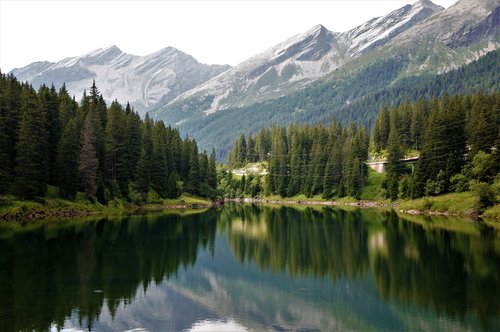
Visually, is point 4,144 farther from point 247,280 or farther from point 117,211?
point 247,280

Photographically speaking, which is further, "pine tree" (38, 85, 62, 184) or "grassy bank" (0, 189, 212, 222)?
"pine tree" (38, 85, 62, 184)

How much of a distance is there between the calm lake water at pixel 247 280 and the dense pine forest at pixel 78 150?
783 inches

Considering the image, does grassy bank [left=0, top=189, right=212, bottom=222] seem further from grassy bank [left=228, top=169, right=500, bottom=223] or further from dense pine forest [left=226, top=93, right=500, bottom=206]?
dense pine forest [left=226, top=93, right=500, bottom=206]

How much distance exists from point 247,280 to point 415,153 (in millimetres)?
132152

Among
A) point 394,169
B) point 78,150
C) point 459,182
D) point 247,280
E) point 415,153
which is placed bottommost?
point 247,280

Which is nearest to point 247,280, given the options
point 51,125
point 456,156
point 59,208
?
point 59,208

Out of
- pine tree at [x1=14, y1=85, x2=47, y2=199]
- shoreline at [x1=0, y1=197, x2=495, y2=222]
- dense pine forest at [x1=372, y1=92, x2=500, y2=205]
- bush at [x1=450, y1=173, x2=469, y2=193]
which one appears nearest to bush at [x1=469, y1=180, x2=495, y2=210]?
dense pine forest at [x1=372, y1=92, x2=500, y2=205]

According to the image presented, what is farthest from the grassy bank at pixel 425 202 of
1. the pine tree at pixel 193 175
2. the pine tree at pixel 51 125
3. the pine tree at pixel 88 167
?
the pine tree at pixel 51 125

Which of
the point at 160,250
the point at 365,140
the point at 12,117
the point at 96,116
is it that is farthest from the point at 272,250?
the point at 365,140

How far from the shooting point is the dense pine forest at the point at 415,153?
347ft

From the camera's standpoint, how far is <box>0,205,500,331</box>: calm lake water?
29.7m

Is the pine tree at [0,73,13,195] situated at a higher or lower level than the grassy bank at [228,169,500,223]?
higher

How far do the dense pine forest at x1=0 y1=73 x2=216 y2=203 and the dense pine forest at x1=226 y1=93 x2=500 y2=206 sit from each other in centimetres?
4884

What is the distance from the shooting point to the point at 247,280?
143ft
